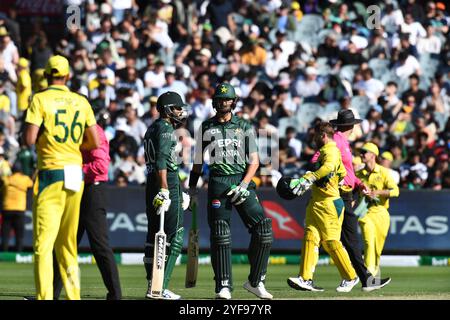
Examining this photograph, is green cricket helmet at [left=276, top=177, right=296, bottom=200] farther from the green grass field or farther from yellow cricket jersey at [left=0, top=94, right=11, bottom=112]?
yellow cricket jersey at [left=0, top=94, right=11, bottom=112]

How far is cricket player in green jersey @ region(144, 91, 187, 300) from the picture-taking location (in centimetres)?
1465

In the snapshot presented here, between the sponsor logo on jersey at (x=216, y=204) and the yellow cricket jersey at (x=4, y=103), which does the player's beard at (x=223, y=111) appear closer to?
the sponsor logo on jersey at (x=216, y=204)

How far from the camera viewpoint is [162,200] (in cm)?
1442

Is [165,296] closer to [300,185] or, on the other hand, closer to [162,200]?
[162,200]

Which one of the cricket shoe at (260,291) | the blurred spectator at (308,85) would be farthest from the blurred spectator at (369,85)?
the cricket shoe at (260,291)

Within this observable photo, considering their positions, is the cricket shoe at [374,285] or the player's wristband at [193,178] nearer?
the player's wristband at [193,178]

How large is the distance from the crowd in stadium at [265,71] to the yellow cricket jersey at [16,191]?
51 centimetres

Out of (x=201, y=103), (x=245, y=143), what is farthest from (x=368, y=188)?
(x=201, y=103)

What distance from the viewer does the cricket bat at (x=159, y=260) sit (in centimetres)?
1452

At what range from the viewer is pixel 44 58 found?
2977 cm

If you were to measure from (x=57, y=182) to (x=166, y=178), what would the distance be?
2.86 m

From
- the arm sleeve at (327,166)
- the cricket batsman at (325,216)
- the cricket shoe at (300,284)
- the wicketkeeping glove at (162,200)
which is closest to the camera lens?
the wicketkeeping glove at (162,200)

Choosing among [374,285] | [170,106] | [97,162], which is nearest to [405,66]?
[374,285]
